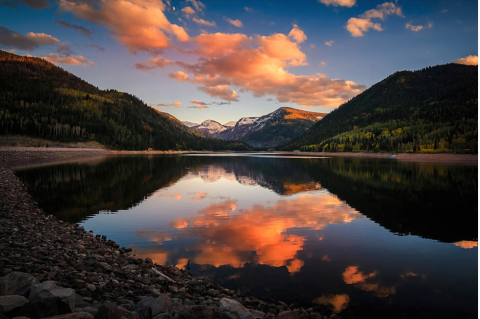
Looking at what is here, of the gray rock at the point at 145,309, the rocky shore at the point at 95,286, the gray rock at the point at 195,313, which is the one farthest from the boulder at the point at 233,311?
the gray rock at the point at 145,309

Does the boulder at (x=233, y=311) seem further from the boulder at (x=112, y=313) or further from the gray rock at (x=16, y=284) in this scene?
the gray rock at (x=16, y=284)

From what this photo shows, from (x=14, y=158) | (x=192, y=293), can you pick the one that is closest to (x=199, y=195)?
(x=192, y=293)

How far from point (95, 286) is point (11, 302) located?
7.91 feet

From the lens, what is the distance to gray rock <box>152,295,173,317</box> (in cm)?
599

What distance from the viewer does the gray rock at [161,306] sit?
599 cm

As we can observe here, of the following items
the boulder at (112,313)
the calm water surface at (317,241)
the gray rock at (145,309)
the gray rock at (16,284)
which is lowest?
the calm water surface at (317,241)

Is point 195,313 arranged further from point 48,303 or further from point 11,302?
point 11,302

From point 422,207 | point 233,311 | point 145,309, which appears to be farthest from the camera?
point 422,207

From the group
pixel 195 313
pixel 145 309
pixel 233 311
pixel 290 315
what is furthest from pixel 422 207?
pixel 145 309

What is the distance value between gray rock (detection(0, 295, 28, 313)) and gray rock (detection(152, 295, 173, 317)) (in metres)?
2.47

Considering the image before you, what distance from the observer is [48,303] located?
5.18m

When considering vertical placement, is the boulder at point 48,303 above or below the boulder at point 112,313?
above

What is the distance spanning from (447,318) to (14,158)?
Result: 304 feet

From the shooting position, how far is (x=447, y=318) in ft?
24.3
